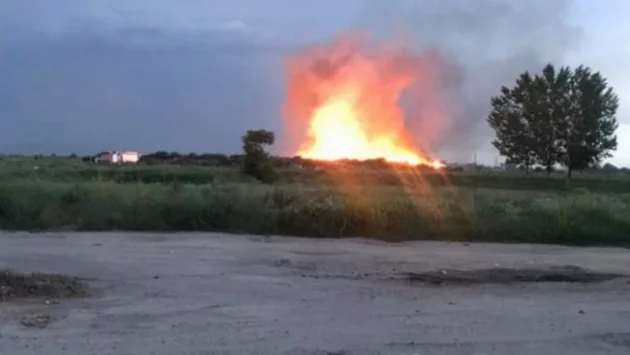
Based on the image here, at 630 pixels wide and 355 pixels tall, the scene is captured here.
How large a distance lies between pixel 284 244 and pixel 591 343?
13.7m

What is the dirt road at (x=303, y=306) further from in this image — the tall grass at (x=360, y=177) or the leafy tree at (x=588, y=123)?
the leafy tree at (x=588, y=123)

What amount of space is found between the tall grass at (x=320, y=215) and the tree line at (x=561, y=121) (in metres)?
40.6

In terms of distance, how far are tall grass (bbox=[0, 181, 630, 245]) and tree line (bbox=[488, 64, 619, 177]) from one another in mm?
40618

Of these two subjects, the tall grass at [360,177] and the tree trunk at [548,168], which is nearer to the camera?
the tall grass at [360,177]

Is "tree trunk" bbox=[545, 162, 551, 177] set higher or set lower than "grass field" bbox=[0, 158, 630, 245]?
higher

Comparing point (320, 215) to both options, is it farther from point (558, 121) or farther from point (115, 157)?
point (115, 157)

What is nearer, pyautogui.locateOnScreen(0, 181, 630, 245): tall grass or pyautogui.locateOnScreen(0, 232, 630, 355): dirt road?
pyautogui.locateOnScreen(0, 232, 630, 355): dirt road

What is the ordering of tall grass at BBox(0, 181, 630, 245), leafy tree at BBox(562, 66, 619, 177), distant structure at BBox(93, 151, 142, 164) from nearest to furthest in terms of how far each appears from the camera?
tall grass at BBox(0, 181, 630, 245)
leafy tree at BBox(562, 66, 619, 177)
distant structure at BBox(93, 151, 142, 164)

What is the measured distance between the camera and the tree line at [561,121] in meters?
67.4

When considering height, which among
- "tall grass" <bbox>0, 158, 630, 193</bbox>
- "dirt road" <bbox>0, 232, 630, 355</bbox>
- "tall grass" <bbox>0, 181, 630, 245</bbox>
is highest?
"tall grass" <bbox>0, 158, 630, 193</bbox>

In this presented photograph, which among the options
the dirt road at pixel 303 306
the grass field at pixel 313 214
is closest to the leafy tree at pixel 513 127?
the grass field at pixel 313 214

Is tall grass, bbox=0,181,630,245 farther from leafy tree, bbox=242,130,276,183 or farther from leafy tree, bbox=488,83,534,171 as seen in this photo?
leafy tree, bbox=488,83,534,171

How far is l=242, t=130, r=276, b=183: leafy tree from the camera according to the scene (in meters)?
53.7

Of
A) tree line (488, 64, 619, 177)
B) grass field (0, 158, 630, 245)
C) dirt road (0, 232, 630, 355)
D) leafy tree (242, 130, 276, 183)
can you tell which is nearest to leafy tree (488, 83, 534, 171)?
tree line (488, 64, 619, 177)
